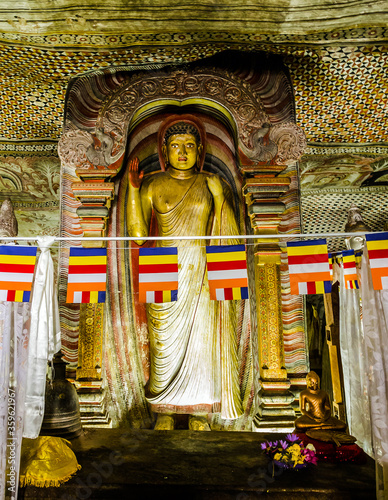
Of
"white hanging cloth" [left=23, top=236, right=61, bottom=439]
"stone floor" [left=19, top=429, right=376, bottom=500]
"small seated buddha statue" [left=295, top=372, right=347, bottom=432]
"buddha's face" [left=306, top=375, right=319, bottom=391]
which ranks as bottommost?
"stone floor" [left=19, top=429, right=376, bottom=500]

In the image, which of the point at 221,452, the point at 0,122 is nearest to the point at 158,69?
the point at 0,122

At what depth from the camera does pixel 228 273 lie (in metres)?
3.55

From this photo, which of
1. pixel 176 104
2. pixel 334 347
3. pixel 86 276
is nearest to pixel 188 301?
pixel 86 276

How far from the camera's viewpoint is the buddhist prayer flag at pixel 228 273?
3533 millimetres

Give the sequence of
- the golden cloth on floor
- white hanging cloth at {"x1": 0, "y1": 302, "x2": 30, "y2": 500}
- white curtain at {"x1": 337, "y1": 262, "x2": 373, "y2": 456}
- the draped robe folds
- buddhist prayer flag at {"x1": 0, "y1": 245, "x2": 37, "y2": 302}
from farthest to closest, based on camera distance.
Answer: the draped robe folds < white curtain at {"x1": 337, "y1": 262, "x2": 373, "y2": 456} < buddhist prayer flag at {"x1": 0, "y1": 245, "x2": 37, "y2": 302} < the golden cloth on floor < white hanging cloth at {"x1": 0, "y1": 302, "x2": 30, "y2": 500}

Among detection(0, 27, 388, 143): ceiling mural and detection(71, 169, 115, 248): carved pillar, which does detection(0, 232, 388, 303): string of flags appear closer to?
detection(71, 169, 115, 248): carved pillar

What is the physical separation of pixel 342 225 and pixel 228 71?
5.34 m

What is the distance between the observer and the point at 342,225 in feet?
29.6

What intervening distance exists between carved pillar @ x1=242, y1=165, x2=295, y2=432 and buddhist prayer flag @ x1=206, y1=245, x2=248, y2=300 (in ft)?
3.07

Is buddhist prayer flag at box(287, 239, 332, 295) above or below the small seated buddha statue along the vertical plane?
above

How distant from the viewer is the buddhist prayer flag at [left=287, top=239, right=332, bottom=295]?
3.54 meters

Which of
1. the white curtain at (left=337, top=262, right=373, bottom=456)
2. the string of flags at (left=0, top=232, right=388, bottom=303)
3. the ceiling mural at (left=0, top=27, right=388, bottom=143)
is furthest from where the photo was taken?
the ceiling mural at (left=0, top=27, right=388, bottom=143)

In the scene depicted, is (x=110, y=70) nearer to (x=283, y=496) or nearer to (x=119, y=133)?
(x=119, y=133)

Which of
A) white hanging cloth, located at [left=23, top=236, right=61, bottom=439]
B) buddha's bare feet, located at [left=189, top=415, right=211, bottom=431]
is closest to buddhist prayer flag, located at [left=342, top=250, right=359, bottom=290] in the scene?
buddha's bare feet, located at [left=189, top=415, right=211, bottom=431]
